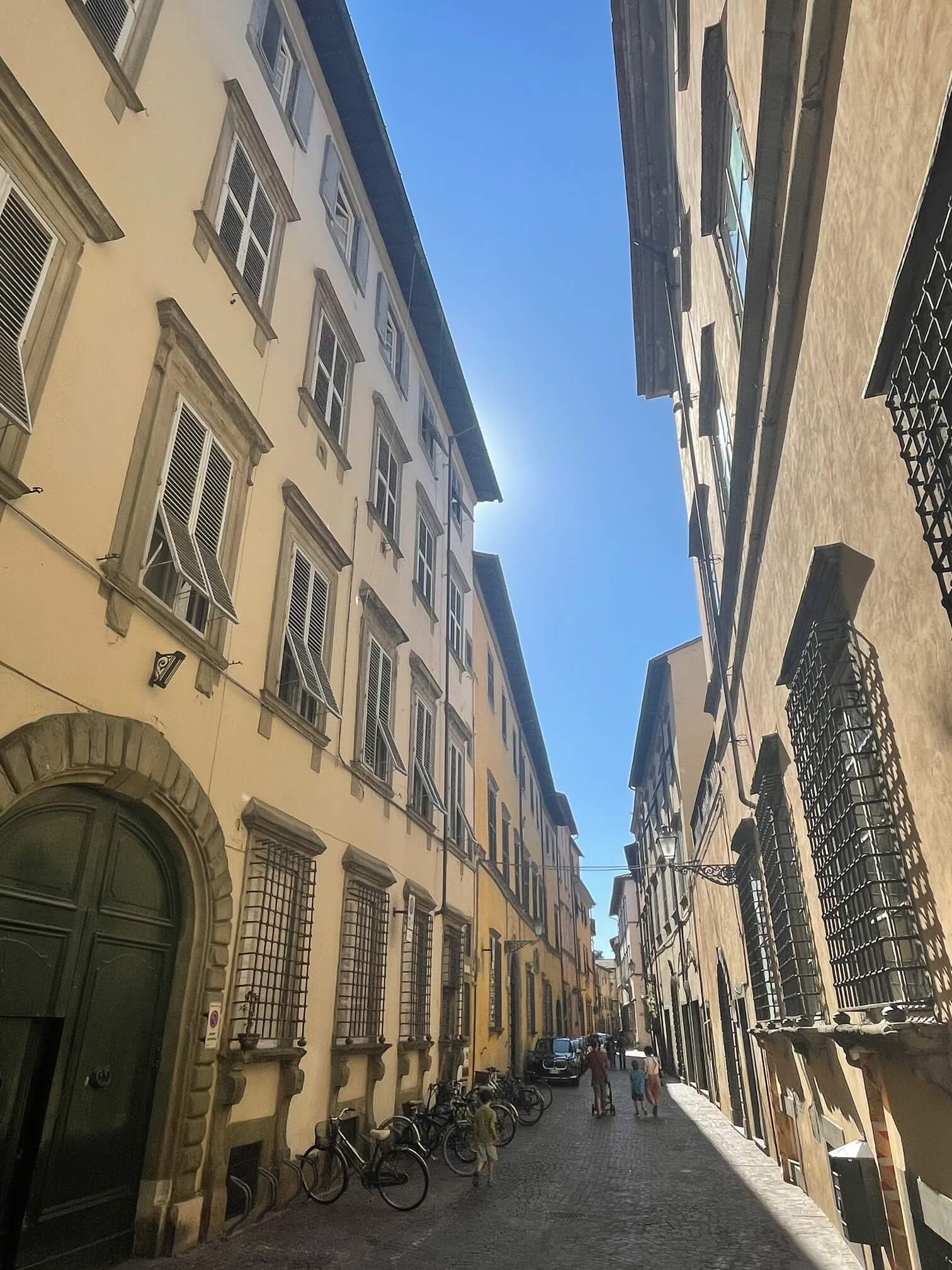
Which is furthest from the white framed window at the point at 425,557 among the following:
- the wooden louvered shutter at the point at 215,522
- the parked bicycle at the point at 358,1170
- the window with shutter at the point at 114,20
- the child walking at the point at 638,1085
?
the child walking at the point at 638,1085

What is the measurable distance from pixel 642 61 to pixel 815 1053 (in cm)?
1261

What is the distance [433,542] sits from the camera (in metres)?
17.5

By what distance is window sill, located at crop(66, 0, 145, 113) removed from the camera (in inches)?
266

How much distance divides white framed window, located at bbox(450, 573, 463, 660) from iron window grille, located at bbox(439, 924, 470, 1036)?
6.08 metres

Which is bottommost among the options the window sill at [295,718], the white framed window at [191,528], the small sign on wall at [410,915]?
the small sign on wall at [410,915]

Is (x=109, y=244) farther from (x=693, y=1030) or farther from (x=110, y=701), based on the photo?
(x=693, y=1030)

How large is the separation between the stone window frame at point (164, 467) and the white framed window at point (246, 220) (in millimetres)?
1751

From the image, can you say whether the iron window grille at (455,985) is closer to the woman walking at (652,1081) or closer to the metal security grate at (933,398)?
the woman walking at (652,1081)

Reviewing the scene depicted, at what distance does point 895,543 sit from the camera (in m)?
3.70

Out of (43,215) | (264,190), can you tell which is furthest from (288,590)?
(264,190)

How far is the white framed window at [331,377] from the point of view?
11.5 m

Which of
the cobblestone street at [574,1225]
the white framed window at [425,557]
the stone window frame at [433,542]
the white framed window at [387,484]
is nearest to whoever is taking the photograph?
the cobblestone street at [574,1225]

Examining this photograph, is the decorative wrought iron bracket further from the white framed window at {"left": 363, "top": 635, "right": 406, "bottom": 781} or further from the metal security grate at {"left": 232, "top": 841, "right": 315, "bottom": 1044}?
the metal security grate at {"left": 232, "top": 841, "right": 315, "bottom": 1044}

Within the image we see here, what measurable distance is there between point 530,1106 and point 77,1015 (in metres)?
13.8
